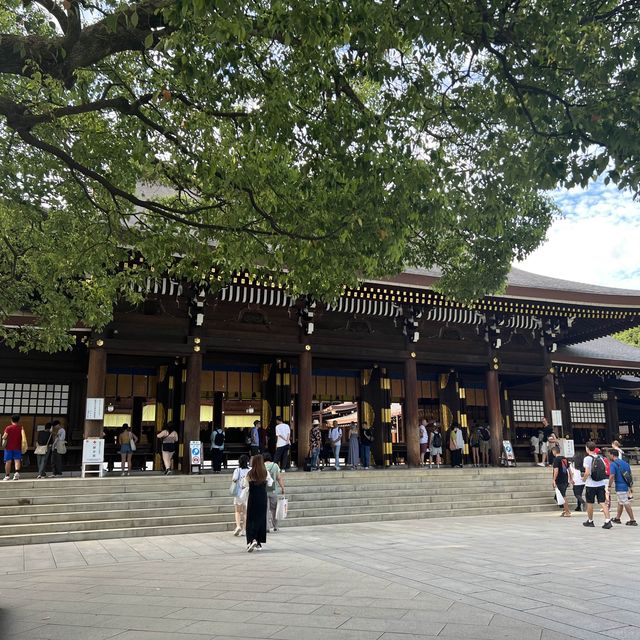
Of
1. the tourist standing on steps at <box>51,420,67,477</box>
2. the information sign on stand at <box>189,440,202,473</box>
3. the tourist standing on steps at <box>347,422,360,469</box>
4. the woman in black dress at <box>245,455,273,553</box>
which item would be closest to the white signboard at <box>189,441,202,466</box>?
the information sign on stand at <box>189,440,202,473</box>

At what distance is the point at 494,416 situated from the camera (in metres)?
18.1

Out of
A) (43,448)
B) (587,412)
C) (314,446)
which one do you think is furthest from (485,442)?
(43,448)

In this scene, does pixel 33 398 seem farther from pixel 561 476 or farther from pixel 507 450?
pixel 507 450

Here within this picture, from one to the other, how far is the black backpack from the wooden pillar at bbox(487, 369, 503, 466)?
6737mm

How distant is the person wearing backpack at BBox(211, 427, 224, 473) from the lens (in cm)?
1545

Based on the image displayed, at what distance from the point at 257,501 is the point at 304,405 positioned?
24.0 feet

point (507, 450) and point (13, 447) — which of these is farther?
point (507, 450)

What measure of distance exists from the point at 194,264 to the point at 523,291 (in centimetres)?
1109

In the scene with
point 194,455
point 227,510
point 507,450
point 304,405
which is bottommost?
point 227,510

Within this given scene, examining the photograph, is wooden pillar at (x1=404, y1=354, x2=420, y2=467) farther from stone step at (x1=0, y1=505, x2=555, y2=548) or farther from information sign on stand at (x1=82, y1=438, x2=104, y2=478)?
information sign on stand at (x1=82, y1=438, x2=104, y2=478)

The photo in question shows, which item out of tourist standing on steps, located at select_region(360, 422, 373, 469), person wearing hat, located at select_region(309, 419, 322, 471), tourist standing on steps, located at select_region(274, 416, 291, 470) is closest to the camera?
tourist standing on steps, located at select_region(274, 416, 291, 470)

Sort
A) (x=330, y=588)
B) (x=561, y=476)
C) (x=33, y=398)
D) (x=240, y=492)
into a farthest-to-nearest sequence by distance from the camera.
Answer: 1. (x=33, y=398)
2. (x=561, y=476)
3. (x=240, y=492)
4. (x=330, y=588)

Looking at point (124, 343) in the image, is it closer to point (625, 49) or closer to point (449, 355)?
point (449, 355)

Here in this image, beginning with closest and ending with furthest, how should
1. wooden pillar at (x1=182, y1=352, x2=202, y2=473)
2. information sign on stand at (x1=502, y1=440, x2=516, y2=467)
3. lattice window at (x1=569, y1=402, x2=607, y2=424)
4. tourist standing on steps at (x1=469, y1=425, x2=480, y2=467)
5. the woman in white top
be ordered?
the woman in white top
wooden pillar at (x1=182, y1=352, x2=202, y2=473)
information sign on stand at (x1=502, y1=440, x2=516, y2=467)
tourist standing on steps at (x1=469, y1=425, x2=480, y2=467)
lattice window at (x1=569, y1=402, x2=607, y2=424)
